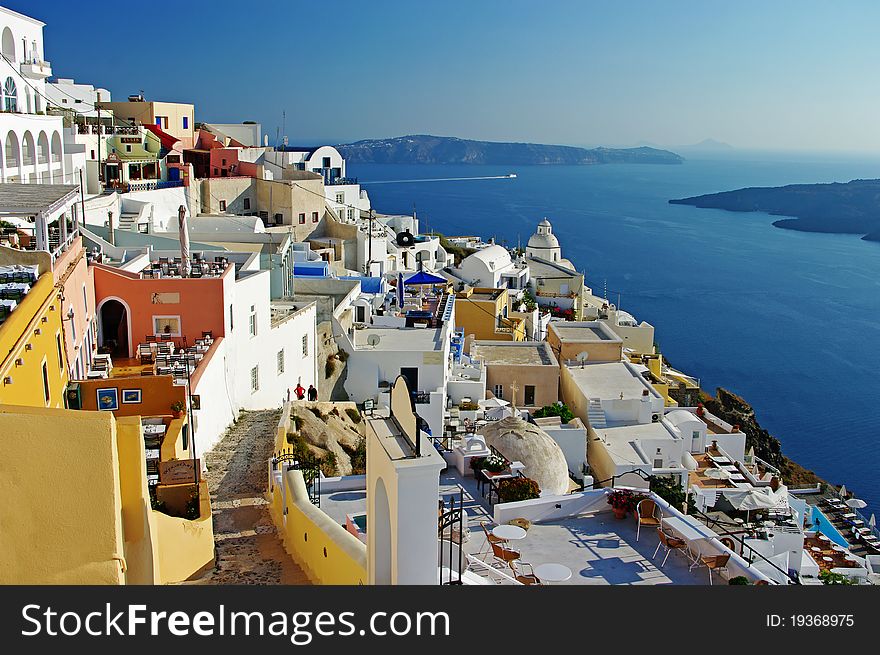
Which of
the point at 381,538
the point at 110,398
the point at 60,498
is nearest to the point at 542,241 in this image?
the point at 110,398

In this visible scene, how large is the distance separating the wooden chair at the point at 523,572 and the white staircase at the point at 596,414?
1386 centimetres

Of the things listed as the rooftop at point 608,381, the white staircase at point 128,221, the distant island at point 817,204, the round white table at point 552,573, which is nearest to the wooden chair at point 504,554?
the round white table at point 552,573

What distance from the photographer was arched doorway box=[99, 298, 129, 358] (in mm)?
14117

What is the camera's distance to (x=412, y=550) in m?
5.13

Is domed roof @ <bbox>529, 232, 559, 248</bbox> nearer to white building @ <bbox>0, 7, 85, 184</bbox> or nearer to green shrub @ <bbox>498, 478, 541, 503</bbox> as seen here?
white building @ <bbox>0, 7, 85, 184</bbox>

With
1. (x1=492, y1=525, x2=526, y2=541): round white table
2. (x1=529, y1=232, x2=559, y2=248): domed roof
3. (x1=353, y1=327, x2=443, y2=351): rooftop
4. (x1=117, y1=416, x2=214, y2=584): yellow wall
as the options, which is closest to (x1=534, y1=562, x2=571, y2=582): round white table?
(x1=492, y1=525, x2=526, y2=541): round white table

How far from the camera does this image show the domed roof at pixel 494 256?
34156 mm

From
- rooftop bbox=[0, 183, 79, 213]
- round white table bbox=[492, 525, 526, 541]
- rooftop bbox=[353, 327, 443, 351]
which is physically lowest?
rooftop bbox=[353, 327, 443, 351]

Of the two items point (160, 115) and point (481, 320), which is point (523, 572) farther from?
point (160, 115)

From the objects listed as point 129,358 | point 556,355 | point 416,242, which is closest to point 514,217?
point 416,242

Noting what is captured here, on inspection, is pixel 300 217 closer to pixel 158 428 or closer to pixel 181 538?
pixel 158 428

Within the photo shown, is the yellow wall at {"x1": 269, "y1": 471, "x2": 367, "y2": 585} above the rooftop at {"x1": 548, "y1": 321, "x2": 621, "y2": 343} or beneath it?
above

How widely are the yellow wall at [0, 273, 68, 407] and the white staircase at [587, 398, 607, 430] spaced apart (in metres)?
13.4

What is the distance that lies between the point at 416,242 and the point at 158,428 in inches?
1104
